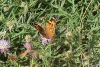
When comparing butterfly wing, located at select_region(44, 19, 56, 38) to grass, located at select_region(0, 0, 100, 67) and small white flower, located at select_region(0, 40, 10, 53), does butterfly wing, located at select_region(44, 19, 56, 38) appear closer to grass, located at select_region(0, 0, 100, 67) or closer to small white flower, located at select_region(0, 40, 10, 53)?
grass, located at select_region(0, 0, 100, 67)

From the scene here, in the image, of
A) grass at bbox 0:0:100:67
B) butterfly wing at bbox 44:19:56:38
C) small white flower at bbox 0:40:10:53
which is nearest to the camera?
butterfly wing at bbox 44:19:56:38

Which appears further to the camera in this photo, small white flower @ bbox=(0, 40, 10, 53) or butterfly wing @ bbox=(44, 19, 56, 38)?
small white flower @ bbox=(0, 40, 10, 53)

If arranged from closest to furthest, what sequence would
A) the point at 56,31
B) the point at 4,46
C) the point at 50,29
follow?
1. the point at 50,29
2. the point at 4,46
3. the point at 56,31

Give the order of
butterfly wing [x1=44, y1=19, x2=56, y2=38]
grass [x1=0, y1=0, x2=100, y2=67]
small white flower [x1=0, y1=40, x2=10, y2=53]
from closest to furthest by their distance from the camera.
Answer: butterfly wing [x1=44, y1=19, x2=56, y2=38]
grass [x1=0, y1=0, x2=100, y2=67]
small white flower [x1=0, y1=40, x2=10, y2=53]

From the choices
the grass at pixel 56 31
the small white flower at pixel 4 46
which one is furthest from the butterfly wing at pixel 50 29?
the small white flower at pixel 4 46

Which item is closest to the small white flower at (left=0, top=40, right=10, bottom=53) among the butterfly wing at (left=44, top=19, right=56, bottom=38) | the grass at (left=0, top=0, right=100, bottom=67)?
the grass at (left=0, top=0, right=100, bottom=67)

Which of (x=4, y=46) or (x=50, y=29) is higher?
(x=50, y=29)

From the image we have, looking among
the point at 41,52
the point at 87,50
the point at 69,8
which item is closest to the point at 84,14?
the point at 69,8

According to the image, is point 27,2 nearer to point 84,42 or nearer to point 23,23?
point 23,23

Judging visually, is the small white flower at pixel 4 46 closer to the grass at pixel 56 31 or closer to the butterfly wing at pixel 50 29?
the grass at pixel 56 31

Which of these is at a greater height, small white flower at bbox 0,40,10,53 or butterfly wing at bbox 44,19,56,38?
butterfly wing at bbox 44,19,56,38
